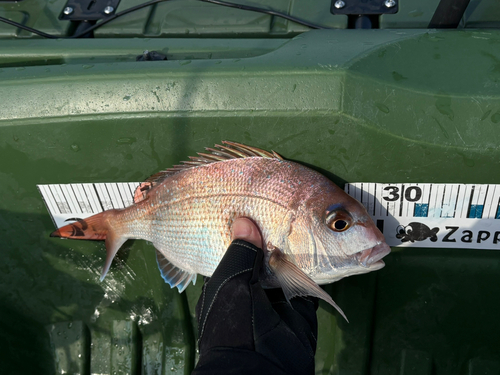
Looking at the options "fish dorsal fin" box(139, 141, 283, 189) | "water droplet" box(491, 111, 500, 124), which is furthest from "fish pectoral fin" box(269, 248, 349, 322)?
"water droplet" box(491, 111, 500, 124)

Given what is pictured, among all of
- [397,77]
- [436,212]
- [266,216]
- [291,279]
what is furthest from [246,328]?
[397,77]

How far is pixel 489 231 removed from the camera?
153 cm

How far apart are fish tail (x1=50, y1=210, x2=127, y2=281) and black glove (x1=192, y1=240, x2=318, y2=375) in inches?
22.2

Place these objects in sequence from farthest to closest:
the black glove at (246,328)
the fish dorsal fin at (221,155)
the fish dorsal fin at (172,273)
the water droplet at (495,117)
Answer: the fish dorsal fin at (172,273), the fish dorsal fin at (221,155), the water droplet at (495,117), the black glove at (246,328)

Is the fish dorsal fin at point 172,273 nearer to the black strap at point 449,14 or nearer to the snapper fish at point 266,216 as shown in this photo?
the snapper fish at point 266,216

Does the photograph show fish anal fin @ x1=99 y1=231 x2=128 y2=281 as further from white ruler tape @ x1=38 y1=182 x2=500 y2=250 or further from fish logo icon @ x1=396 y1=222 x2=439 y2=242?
fish logo icon @ x1=396 y1=222 x2=439 y2=242

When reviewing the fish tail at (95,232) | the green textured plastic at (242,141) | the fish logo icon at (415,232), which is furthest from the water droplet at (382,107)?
the fish tail at (95,232)

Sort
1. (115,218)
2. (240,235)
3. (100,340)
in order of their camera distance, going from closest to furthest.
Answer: (240,235)
(115,218)
(100,340)

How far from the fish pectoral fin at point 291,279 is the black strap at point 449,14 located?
1.21m

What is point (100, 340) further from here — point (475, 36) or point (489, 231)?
point (475, 36)

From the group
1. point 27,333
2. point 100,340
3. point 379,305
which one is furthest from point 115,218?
point 379,305

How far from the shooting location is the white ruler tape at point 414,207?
1.46 m

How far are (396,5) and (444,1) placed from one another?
0.40 metres

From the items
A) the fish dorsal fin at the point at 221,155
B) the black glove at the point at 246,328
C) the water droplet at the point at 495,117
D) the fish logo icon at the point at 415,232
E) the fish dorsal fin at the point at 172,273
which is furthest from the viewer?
the fish dorsal fin at the point at 172,273
